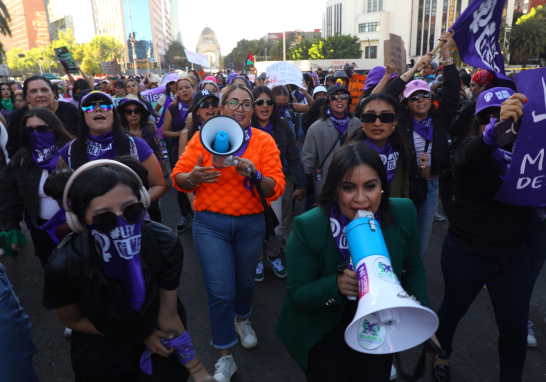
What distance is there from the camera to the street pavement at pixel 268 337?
273 centimetres

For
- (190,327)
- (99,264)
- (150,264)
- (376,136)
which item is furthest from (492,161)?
(190,327)

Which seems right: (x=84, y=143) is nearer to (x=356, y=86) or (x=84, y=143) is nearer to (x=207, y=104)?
(x=207, y=104)

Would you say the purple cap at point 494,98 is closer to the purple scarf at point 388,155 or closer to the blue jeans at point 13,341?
the purple scarf at point 388,155

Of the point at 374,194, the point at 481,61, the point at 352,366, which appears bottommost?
→ the point at 352,366

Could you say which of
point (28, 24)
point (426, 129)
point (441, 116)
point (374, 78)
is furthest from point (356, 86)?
point (28, 24)

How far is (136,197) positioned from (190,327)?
6.88 feet

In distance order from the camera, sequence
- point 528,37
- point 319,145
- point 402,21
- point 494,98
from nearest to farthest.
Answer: point 494,98 < point 319,145 < point 528,37 < point 402,21

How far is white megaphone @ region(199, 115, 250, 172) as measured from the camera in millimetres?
2342

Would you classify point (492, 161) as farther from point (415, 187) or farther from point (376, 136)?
point (415, 187)

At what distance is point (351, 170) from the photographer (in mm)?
1700

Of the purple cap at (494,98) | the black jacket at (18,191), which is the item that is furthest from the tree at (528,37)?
the black jacket at (18,191)

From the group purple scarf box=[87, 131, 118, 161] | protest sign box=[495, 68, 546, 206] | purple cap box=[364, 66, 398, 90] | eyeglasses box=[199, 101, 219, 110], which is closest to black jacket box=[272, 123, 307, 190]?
eyeglasses box=[199, 101, 219, 110]

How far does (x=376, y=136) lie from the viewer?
2.98 metres

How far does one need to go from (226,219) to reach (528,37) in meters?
42.8
